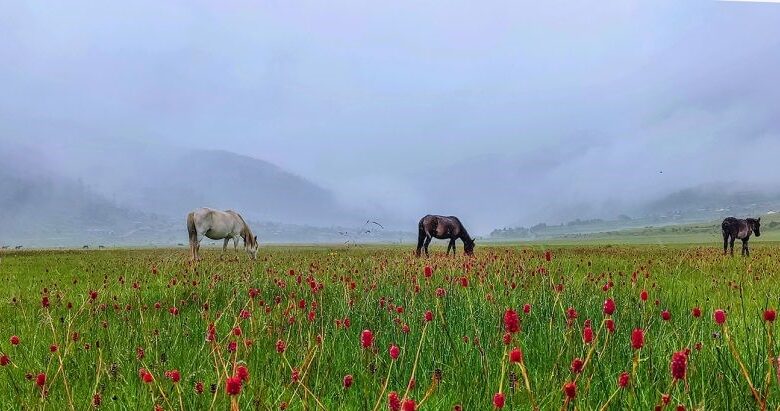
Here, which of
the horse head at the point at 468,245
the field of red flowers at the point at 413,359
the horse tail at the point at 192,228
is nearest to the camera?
the field of red flowers at the point at 413,359

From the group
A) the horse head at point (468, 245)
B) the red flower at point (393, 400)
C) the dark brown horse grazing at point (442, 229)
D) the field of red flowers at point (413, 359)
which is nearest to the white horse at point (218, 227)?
the dark brown horse grazing at point (442, 229)

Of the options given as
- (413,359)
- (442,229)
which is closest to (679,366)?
(413,359)

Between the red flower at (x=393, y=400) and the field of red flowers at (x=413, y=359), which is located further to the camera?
the field of red flowers at (x=413, y=359)

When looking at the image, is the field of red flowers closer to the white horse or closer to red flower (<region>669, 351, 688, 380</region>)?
red flower (<region>669, 351, 688, 380</region>)

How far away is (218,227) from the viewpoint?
28.1 m

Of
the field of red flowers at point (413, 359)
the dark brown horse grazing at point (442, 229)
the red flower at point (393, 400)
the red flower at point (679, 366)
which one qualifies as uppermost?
the dark brown horse grazing at point (442, 229)

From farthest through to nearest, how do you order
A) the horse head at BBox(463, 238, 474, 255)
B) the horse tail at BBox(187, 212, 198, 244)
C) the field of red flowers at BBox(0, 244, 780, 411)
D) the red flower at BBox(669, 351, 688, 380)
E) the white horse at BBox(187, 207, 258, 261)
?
the white horse at BBox(187, 207, 258, 261)
the horse head at BBox(463, 238, 474, 255)
the horse tail at BBox(187, 212, 198, 244)
the field of red flowers at BBox(0, 244, 780, 411)
the red flower at BBox(669, 351, 688, 380)

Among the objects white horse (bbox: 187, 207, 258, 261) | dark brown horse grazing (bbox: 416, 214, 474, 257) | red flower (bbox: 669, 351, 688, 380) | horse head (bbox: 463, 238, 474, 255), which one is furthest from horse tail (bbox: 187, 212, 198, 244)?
red flower (bbox: 669, 351, 688, 380)

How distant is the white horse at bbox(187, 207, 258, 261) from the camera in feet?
88.4

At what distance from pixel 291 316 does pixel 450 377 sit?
2160 mm

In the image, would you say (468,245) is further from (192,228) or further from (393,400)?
(393,400)

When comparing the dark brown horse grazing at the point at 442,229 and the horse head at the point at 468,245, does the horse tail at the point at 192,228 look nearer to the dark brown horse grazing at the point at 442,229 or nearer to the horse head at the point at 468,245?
the dark brown horse grazing at the point at 442,229

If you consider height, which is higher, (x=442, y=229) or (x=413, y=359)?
(x=442, y=229)

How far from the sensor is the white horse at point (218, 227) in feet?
88.4
